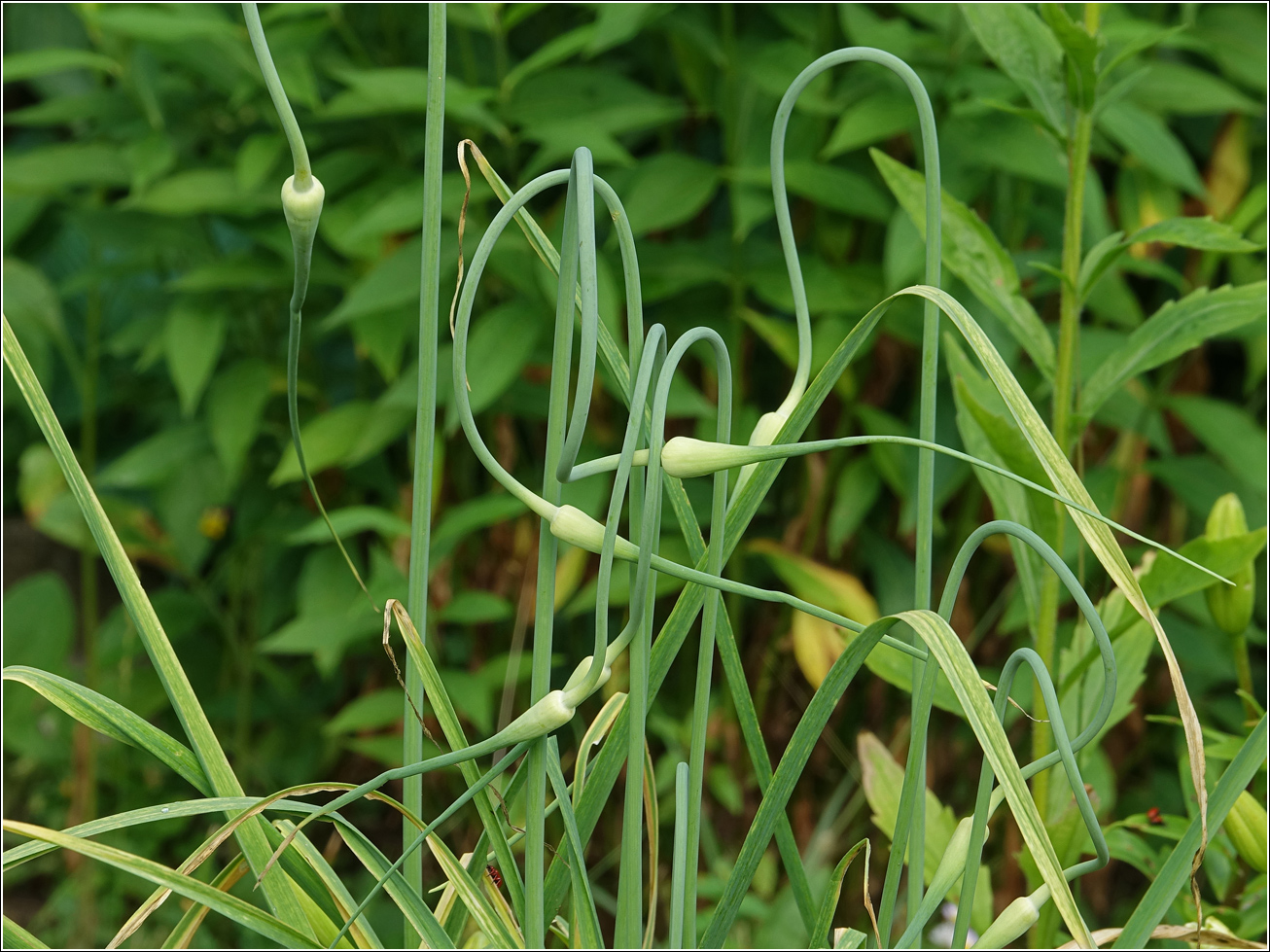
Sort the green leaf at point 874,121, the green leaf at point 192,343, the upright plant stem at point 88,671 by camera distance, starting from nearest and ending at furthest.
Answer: the green leaf at point 874,121 < the green leaf at point 192,343 < the upright plant stem at point 88,671

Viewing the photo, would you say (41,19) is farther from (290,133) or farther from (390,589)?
(290,133)

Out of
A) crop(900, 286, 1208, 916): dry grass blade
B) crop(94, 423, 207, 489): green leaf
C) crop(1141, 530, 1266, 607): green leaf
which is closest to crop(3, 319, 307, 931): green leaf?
crop(900, 286, 1208, 916): dry grass blade

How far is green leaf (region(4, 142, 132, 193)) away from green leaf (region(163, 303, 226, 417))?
14 cm

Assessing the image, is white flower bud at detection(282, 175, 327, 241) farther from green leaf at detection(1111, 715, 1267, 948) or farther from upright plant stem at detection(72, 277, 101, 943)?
upright plant stem at detection(72, 277, 101, 943)

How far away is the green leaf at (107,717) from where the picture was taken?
0.30m

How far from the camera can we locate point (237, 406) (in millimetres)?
891

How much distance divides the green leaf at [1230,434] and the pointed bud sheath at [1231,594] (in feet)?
0.99

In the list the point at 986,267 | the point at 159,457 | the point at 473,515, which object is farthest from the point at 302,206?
the point at 159,457

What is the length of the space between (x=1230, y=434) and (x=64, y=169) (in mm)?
980

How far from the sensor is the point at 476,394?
0.76 m

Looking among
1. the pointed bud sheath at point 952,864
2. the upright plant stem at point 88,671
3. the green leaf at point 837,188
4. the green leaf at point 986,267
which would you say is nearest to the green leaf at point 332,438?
the upright plant stem at point 88,671

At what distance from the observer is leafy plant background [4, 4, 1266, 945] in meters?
0.78

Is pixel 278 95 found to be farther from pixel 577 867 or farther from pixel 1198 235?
pixel 1198 235

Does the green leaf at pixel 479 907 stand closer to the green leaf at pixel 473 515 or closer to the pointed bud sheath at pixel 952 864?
the pointed bud sheath at pixel 952 864
